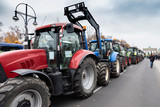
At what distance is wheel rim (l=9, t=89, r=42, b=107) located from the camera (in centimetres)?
217

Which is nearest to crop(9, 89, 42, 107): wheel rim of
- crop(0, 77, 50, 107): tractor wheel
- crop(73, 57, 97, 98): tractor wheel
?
crop(0, 77, 50, 107): tractor wheel

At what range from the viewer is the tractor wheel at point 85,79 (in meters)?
3.57

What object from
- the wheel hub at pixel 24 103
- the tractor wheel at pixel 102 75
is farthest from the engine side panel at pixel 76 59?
the tractor wheel at pixel 102 75

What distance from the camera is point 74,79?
3.56 m

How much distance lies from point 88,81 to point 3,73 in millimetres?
2774

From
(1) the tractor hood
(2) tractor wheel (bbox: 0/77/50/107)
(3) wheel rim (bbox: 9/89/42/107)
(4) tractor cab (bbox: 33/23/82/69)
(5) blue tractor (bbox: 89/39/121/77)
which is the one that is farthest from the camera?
(5) blue tractor (bbox: 89/39/121/77)

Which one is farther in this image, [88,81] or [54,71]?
[88,81]

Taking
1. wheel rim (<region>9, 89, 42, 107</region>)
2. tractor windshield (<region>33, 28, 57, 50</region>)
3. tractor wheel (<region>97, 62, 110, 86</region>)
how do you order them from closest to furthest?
1. wheel rim (<region>9, 89, 42, 107</region>)
2. tractor windshield (<region>33, 28, 57, 50</region>)
3. tractor wheel (<region>97, 62, 110, 86</region>)

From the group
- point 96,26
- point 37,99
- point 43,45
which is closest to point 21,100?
point 37,99

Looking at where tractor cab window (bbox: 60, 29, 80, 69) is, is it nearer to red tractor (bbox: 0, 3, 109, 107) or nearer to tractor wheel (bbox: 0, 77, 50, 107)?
red tractor (bbox: 0, 3, 109, 107)

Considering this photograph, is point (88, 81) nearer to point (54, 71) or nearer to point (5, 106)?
point (54, 71)

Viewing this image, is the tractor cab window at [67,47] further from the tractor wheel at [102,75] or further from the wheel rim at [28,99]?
the tractor wheel at [102,75]

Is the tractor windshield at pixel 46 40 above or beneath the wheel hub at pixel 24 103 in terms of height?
above

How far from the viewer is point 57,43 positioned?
11.0 feet
